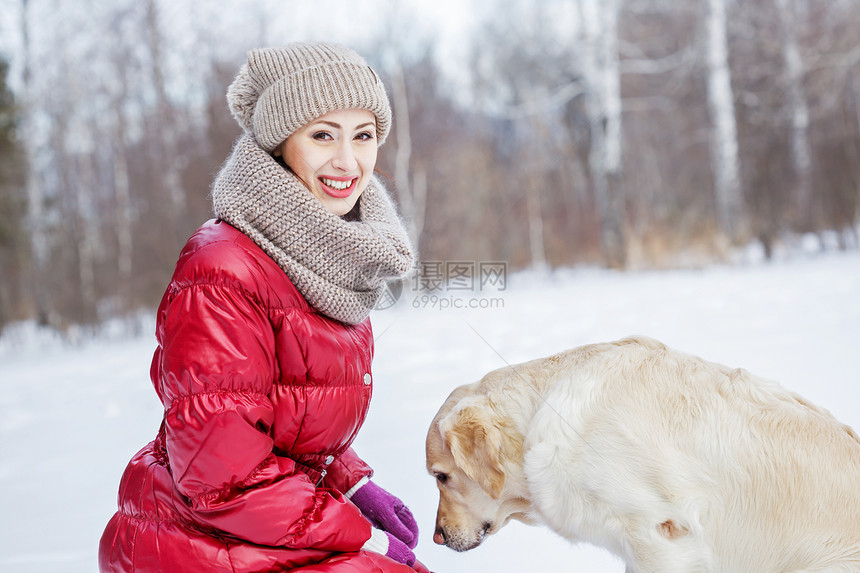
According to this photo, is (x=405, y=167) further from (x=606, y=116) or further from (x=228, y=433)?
(x=228, y=433)

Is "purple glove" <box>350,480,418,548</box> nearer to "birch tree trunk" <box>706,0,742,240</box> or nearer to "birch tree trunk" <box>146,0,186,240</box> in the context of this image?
"birch tree trunk" <box>146,0,186,240</box>

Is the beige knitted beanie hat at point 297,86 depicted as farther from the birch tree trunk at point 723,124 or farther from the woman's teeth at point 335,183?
the birch tree trunk at point 723,124

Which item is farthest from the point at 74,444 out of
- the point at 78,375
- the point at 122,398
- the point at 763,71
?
the point at 763,71

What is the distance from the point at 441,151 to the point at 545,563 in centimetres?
941

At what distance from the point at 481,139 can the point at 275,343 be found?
A: 1385 centimetres

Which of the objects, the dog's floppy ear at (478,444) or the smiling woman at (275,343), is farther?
the dog's floppy ear at (478,444)

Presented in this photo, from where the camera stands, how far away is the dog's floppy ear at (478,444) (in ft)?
6.67

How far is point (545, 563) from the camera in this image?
2482 millimetres

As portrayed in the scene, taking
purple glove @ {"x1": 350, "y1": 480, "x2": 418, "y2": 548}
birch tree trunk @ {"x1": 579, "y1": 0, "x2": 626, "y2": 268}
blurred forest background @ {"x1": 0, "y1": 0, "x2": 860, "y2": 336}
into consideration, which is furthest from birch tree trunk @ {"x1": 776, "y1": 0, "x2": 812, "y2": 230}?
purple glove @ {"x1": 350, "y1": 480, "x2": 418, "y2": 548}

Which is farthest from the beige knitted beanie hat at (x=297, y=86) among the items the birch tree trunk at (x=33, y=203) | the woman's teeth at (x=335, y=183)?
the birch tree trunk at (x=33, y=203)

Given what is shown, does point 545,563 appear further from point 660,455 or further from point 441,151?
point 441,151

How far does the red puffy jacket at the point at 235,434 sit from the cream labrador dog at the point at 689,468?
57cm

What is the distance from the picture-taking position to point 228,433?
1450mm

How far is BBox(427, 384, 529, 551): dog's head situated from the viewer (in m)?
2.04
